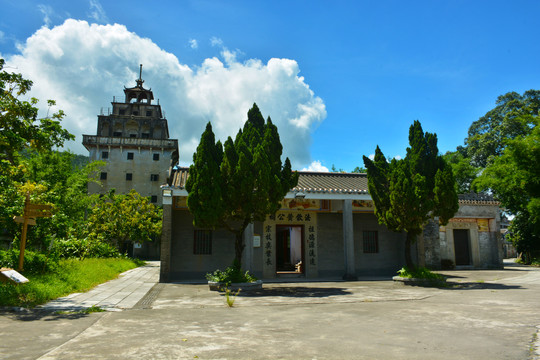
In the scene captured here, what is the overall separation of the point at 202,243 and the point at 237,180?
4.80 meters

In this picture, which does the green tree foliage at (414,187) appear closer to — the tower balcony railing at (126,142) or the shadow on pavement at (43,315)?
the shadow on pavement at (43,315)

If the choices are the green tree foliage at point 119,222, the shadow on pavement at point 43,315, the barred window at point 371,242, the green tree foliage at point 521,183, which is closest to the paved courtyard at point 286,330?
the shadow on pavement at point 43,315

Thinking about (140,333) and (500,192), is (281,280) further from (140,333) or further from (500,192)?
(500,192)

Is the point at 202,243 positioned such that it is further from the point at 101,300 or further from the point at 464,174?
the point at 464,174

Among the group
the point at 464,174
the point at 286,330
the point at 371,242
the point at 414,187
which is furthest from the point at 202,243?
the point at 464,174

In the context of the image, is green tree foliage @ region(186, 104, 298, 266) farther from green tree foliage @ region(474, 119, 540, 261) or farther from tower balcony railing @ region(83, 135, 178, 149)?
tower balcony railing @ region(83, 135, 178, 149)

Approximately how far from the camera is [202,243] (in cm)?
1428

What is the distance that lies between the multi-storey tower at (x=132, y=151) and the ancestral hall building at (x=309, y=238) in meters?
29.0

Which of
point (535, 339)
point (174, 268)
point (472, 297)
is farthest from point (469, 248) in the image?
point (535, 339)

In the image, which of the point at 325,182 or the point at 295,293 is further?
the point at 325,182

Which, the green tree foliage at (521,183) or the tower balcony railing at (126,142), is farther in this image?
the tower balcony railing at (126,142)

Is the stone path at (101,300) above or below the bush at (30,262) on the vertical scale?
below

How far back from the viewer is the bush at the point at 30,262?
988 centimetres

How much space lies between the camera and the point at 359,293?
392 inches
